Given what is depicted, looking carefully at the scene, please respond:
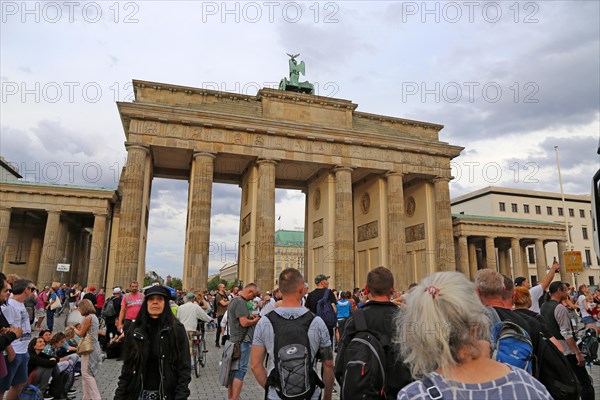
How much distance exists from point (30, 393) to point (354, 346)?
20.8 ft

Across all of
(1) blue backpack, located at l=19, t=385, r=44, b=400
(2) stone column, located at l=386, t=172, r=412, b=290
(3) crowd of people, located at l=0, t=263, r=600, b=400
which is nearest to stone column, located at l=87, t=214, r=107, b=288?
(2) stone column, located at l=386, t=172, r=412, b=290

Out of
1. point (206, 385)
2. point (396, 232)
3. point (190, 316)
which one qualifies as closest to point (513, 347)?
point (206, 385)

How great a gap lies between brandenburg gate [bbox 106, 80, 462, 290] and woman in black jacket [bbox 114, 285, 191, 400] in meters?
22.7

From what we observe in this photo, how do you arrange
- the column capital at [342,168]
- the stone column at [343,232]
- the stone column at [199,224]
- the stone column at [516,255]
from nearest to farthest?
1. the stone column at [199,224]
2. the stone column at [343,232]
3. the column capital at [342,168]
4. the stone column at [516,255]

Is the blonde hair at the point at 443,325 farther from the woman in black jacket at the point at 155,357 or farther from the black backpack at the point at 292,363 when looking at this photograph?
the woman in black jacket at the point at 155,357

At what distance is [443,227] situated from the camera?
3209 centimetres

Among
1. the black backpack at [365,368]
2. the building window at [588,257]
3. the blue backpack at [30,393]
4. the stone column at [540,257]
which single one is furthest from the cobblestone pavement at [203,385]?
the building window at [588,257]

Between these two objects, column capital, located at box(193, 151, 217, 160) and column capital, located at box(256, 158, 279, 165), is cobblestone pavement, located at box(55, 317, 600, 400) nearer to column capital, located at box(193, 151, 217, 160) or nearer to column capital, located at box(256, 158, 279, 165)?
column capital, located at box(193, 151, 217, 160)

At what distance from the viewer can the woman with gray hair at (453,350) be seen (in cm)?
157

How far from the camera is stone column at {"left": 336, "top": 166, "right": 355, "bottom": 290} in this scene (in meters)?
28.5

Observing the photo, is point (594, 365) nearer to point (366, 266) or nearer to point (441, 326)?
point (441, 326)

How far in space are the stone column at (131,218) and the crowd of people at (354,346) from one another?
57.1 ft

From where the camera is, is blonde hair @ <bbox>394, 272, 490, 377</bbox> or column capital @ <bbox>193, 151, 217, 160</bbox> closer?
blonde hair @ <bbox>394, 272, 490, 377</bbox>

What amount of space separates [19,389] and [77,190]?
2831cm
